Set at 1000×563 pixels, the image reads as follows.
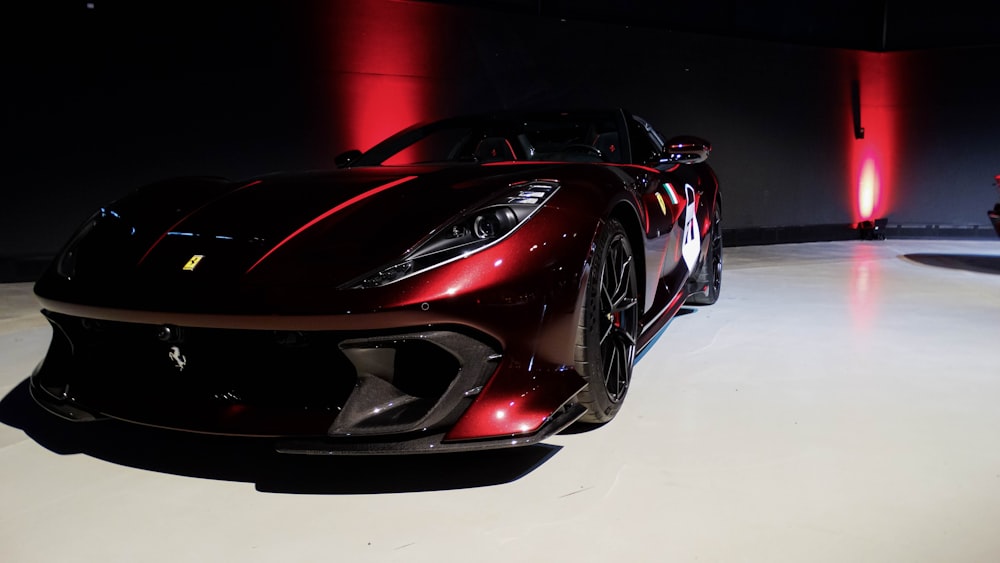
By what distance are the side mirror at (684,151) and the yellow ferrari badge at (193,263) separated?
1851mm

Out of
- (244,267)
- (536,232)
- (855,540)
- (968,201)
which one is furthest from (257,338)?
(968,201)

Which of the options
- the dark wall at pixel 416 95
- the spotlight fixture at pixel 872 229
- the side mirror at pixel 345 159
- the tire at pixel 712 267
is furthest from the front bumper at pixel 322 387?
the spotlight fixture at pixel 872 229

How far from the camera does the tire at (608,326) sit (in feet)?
6.86

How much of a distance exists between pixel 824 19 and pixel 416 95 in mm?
4998

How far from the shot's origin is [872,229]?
9047 mm

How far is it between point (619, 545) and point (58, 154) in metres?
4.99

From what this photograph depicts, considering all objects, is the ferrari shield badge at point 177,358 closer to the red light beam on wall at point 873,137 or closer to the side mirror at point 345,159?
the side mirror at point 345,159

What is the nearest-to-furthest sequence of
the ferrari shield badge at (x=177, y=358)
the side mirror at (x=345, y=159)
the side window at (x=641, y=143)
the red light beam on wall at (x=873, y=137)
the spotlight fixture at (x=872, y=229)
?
the ferrari shield badge at (x=177, y=358), the side window at (x=641, y=143), the side mirror at (x=345, y=159), the spotlight fixture at (x=872, y=229), the red light beam on wall at (x=873, y=137)

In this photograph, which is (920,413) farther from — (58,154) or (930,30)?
(930,30)

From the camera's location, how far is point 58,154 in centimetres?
535

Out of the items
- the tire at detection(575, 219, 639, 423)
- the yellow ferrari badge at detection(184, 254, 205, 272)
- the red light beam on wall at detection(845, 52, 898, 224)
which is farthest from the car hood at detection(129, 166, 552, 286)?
the red light beam on wall at detection(845, 52, 898, 224)

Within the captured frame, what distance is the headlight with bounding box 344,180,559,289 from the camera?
5.84 ft

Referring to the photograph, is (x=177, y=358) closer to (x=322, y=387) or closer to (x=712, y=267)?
(x=322, y=387)

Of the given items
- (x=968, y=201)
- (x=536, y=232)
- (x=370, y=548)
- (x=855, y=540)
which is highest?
(x=536, y=232)
